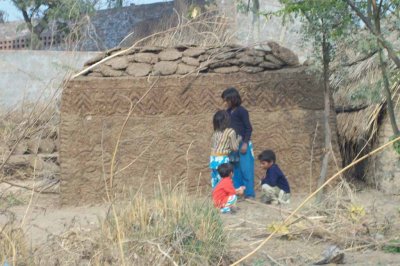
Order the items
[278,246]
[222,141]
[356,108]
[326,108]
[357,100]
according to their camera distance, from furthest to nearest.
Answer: [356,108] < [357,100] < [326,108] < [222,141] < [278,246]

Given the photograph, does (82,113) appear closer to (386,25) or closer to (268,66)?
(268,66)

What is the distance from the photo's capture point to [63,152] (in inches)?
432

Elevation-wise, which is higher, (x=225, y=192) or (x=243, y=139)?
(x=243, y=139)

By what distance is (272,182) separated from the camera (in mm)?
10117

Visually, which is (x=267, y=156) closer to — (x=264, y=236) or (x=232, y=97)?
(x=232, y=97)

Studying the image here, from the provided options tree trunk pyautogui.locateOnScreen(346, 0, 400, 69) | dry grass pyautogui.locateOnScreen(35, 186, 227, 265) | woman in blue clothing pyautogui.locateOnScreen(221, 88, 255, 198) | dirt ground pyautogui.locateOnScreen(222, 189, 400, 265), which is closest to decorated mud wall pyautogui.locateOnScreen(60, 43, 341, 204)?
woman in blue clothing pyautogui.locateOnScreen(221, 88, 255, 198)

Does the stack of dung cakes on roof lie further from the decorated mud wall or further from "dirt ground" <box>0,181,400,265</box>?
"dirt ground" <box>0,181,400,265</box>

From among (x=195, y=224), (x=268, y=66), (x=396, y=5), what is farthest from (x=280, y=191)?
(x=195, y=224)

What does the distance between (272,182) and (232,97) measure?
41.4 inches

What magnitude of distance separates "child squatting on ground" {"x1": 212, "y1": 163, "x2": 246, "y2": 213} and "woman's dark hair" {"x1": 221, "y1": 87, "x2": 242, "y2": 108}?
88 centimetres

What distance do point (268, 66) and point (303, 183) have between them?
1.51 m

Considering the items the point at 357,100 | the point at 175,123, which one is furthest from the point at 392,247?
the point at 357,100

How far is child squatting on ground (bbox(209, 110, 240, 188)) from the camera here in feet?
32.5

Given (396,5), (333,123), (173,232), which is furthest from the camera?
(333,123)
